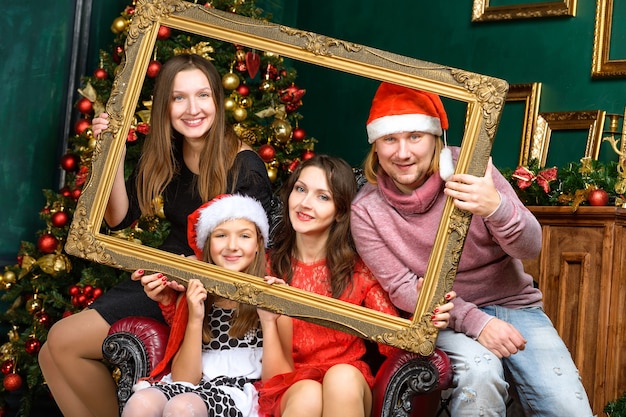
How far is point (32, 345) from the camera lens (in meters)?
4.45

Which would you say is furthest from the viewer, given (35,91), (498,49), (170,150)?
(498,49)

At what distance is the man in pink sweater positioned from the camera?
2885mm

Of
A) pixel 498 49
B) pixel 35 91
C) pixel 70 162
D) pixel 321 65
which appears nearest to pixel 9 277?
pixel 70 162

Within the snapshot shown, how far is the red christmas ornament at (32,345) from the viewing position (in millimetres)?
4441

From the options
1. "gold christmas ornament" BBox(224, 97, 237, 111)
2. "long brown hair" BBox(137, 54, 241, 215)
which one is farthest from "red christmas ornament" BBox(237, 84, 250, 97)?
"long brown hair" BBox(137, 54, 241, 215)

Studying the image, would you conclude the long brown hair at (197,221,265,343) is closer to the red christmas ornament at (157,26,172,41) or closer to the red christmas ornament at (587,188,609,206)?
the red christmas ornament at (157,26,172,41)

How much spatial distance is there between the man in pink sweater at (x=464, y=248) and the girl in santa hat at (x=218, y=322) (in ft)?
1.29

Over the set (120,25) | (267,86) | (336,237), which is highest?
(120,25)

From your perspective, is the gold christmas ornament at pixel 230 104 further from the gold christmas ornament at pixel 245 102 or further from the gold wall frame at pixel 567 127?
the gold wall frame at pixel 567 127

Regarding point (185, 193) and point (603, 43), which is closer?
point (185, 193)

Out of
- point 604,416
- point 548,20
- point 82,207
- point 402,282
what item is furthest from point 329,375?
point 548,20

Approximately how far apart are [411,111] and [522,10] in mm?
2605

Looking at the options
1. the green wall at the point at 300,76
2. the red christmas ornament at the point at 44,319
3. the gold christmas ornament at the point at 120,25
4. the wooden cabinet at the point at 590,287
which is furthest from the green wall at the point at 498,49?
the red christmas ornament at the point at 44,319

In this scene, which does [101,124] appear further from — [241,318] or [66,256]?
[66,256]
